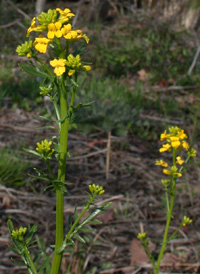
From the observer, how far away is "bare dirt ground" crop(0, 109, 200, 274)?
2.63 m

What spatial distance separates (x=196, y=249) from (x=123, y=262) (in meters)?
0.50

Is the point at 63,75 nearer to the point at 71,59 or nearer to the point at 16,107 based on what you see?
the point at 71,59

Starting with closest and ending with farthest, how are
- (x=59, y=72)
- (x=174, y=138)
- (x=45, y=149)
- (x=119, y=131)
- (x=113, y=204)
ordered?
(x=59, y=72), (x=45, y=149), (x=174, y=138), (x=113, y=204), (x=119, y=131)

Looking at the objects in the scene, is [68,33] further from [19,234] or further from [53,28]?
[19,234]

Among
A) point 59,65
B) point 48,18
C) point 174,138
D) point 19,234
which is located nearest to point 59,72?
point 59,65

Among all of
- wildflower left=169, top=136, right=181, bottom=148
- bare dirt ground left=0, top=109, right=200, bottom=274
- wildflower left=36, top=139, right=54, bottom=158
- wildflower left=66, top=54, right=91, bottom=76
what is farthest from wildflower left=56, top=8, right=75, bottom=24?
bare dirt ground left=0, top=109, right=200, bottom=274

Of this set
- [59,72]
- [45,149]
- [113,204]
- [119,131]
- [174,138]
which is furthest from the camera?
Answer: [119,131]

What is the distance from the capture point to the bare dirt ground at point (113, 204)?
8.62 feet

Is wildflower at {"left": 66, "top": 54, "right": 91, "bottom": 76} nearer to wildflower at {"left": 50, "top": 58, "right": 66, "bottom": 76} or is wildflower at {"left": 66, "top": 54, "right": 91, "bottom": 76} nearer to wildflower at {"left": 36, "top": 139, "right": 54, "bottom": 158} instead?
wildflower at {"left": 50, "top": 58, "right": 66, "bottom": 76}

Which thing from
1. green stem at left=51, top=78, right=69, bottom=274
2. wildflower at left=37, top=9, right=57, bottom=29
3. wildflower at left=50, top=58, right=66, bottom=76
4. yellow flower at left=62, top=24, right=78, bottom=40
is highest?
wildflower at left=37, top=9, right=57, bottom=29

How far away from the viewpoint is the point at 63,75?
1268mm

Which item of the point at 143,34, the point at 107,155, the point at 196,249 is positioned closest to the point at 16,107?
the point at 107,155

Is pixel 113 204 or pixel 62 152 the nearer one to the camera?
pixel 62 152

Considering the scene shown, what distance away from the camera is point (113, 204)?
3162mm
